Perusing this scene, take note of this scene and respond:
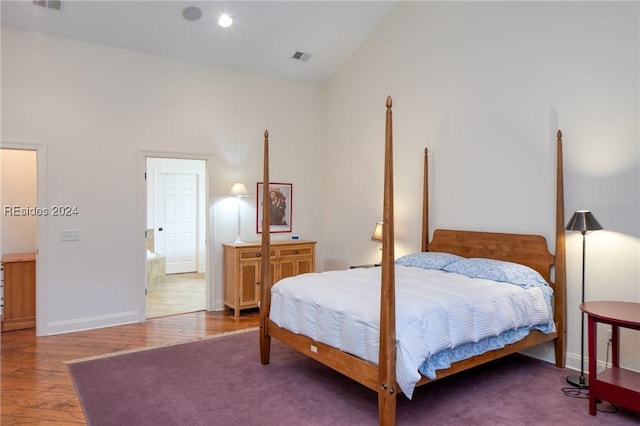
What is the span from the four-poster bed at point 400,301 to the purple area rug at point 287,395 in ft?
0.94

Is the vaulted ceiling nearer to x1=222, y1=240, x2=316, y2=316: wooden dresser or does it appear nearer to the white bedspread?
x1=222, y1=240, x2=316, y2=316: wooden dresser

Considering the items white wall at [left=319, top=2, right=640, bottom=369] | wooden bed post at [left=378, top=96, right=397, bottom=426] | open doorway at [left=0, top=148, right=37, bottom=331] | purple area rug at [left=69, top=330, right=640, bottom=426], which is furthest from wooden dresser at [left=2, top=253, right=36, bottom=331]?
wooden bed post at [left=378, top=96, right=397, bottom=426]

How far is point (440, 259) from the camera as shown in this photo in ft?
13.6

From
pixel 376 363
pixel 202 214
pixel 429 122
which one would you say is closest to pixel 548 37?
pixel 429 122

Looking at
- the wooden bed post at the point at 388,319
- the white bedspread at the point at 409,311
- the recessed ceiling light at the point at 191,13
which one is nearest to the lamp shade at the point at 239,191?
the recessed ceiling light at the point at 191,13

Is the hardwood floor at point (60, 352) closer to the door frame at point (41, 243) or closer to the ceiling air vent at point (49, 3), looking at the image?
the door frame at point (41, 243)

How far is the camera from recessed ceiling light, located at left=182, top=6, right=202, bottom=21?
4548 millimetres

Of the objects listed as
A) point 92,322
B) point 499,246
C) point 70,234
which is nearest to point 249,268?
point 92,322

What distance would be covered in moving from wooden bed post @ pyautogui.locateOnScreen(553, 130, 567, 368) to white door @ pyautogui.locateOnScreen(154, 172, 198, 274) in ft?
21.8

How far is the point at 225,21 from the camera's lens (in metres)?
4.80

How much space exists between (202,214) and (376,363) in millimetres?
6570

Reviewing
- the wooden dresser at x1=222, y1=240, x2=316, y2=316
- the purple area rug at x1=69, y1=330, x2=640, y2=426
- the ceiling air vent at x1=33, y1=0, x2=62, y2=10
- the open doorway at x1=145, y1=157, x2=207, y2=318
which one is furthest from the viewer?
the open doorway at x1=145, y1=157, x2=207, y2=318

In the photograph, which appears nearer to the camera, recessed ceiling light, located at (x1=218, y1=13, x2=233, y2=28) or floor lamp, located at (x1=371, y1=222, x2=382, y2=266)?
recessed ceiling light, located at (x1=218, y1=13, x2=233, y2=28)

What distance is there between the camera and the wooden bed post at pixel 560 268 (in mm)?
3578
